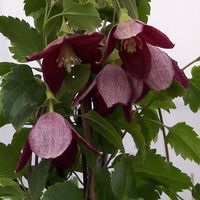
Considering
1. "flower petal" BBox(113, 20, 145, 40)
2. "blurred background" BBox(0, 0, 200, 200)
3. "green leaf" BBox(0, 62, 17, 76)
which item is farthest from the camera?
"blurred background" BBox(0, 0, 200, 200)

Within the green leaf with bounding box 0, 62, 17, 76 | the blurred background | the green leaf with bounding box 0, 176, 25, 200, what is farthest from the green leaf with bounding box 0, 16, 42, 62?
the blurred background

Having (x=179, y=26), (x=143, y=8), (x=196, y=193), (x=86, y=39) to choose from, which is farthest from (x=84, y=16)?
(x=179, y=26)

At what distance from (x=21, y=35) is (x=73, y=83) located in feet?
0.24

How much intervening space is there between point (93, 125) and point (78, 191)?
2.6 inches

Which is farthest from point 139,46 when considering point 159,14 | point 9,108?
point 159,14

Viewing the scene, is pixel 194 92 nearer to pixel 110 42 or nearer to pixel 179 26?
pixel 110 42

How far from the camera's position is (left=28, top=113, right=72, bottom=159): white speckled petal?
14.6 inches

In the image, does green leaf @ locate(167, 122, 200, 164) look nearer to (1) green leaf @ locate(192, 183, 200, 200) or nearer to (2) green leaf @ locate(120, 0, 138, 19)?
(1) green leaf @ locate(192, 183, 200, 200)

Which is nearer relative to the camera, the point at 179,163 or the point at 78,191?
the point at 78,191

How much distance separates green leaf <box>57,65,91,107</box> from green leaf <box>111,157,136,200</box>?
8 centimetres

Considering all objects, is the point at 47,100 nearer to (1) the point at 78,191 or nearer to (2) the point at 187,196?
(1) the point at 78,191

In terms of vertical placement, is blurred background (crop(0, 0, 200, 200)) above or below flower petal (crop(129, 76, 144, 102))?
below

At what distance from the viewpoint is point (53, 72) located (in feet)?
1.39

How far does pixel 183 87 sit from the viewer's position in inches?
17.7
